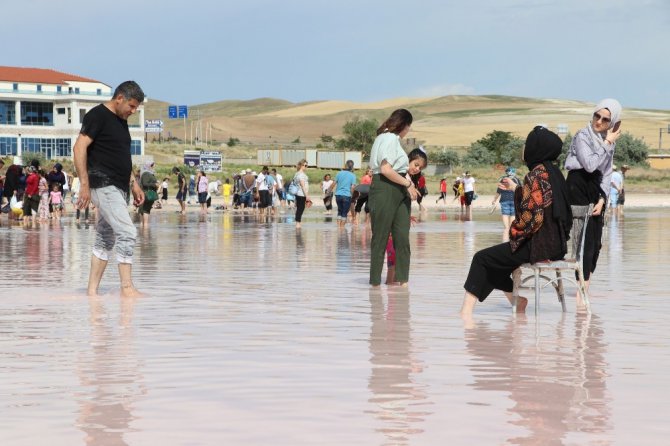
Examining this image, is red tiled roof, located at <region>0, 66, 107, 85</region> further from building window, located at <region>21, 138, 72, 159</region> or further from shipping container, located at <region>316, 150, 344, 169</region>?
shipping container, located at <region>316, 150, 344, 169</region>

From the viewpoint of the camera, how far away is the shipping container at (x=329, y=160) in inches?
4237

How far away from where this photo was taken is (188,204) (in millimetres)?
55906

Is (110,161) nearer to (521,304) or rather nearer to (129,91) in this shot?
(129,91)

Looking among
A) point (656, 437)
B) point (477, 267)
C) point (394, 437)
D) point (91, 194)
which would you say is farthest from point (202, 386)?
point (91, 194)

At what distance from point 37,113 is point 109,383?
111579 mm

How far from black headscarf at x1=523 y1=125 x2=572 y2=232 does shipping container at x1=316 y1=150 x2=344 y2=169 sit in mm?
97258

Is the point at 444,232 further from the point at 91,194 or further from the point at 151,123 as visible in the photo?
the point at 151,123

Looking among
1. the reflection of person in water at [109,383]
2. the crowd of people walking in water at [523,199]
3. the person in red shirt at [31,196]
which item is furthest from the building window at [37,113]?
the reflection of person in water at [109,383]

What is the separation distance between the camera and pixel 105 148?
11109 mm

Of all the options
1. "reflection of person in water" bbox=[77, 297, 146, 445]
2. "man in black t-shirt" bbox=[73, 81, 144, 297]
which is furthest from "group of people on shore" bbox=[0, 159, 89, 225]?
"reflection of person in water" bbox=[77, 297, 146, 445]

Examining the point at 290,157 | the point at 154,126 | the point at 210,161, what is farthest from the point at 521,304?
the point at 290,157

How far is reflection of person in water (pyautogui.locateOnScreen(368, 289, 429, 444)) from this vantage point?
5984 millimetres

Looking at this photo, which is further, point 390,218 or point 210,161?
point 210,161

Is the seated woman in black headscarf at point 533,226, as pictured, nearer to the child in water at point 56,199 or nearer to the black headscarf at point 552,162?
the black headscarf at point 552,162
